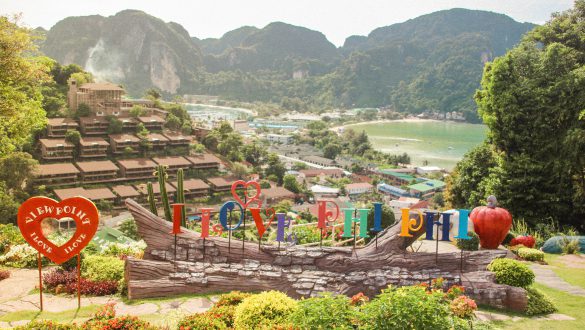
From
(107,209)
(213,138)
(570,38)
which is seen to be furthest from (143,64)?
(570,38)

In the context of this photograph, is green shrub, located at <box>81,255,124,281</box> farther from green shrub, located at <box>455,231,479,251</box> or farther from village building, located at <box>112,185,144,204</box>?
village building, located at <box>112,185,144,204</box>

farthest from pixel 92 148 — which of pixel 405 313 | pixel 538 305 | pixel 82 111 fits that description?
pixel 405 313

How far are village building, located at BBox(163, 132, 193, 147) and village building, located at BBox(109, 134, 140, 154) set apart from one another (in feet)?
11.9

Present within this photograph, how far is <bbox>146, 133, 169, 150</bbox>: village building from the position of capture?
47.9 m

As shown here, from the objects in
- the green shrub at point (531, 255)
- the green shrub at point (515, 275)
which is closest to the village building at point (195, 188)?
the green shrub at point (531, 255)

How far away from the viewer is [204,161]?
4928 centimetres

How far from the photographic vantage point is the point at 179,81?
186 m

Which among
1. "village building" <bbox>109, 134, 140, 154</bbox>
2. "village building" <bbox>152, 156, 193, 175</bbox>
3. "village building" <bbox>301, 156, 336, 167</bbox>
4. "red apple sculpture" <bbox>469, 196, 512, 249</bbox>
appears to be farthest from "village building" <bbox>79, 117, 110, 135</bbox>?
"red apple sculpture" <bbox>469, 196, 512, 249</bbox>

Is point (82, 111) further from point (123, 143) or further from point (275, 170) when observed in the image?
point (275, 170)

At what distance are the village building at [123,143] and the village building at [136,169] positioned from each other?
1.68 meters

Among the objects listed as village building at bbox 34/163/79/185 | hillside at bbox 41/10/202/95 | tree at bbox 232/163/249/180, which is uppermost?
hillside at bbox 41/10/202/95

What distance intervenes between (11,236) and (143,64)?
184425 mm

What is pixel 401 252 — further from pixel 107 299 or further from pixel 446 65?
pixel 446 65

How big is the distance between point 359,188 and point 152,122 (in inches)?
995
